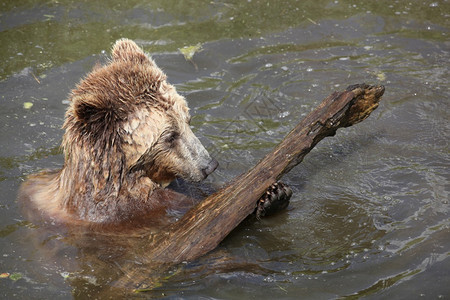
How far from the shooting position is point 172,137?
19.6 ft

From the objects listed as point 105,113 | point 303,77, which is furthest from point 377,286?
point 303,77

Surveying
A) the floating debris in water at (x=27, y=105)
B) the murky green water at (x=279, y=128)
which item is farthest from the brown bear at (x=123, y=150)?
the floating debris in water at (x=27, y=105)

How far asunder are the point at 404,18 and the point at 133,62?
5893mm

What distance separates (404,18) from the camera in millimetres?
10133

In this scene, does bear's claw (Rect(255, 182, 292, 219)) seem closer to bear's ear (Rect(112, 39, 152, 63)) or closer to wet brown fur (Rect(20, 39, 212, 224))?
wet brown fur (Rect(20, 39, 212, 224))

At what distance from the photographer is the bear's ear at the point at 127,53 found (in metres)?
6.08

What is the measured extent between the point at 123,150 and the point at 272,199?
1.54m

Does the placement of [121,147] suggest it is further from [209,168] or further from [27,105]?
[27,105]

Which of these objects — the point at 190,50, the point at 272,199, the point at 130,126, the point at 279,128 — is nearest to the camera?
the point at 130,126

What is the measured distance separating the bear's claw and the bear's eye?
106cm

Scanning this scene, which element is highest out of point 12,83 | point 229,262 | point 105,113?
point 105,113

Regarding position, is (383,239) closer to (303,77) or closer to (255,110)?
(255,110)

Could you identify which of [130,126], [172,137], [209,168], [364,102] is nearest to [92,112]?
[130,126]

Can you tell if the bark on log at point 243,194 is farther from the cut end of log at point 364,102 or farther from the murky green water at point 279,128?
the murky green water at point 279,128
